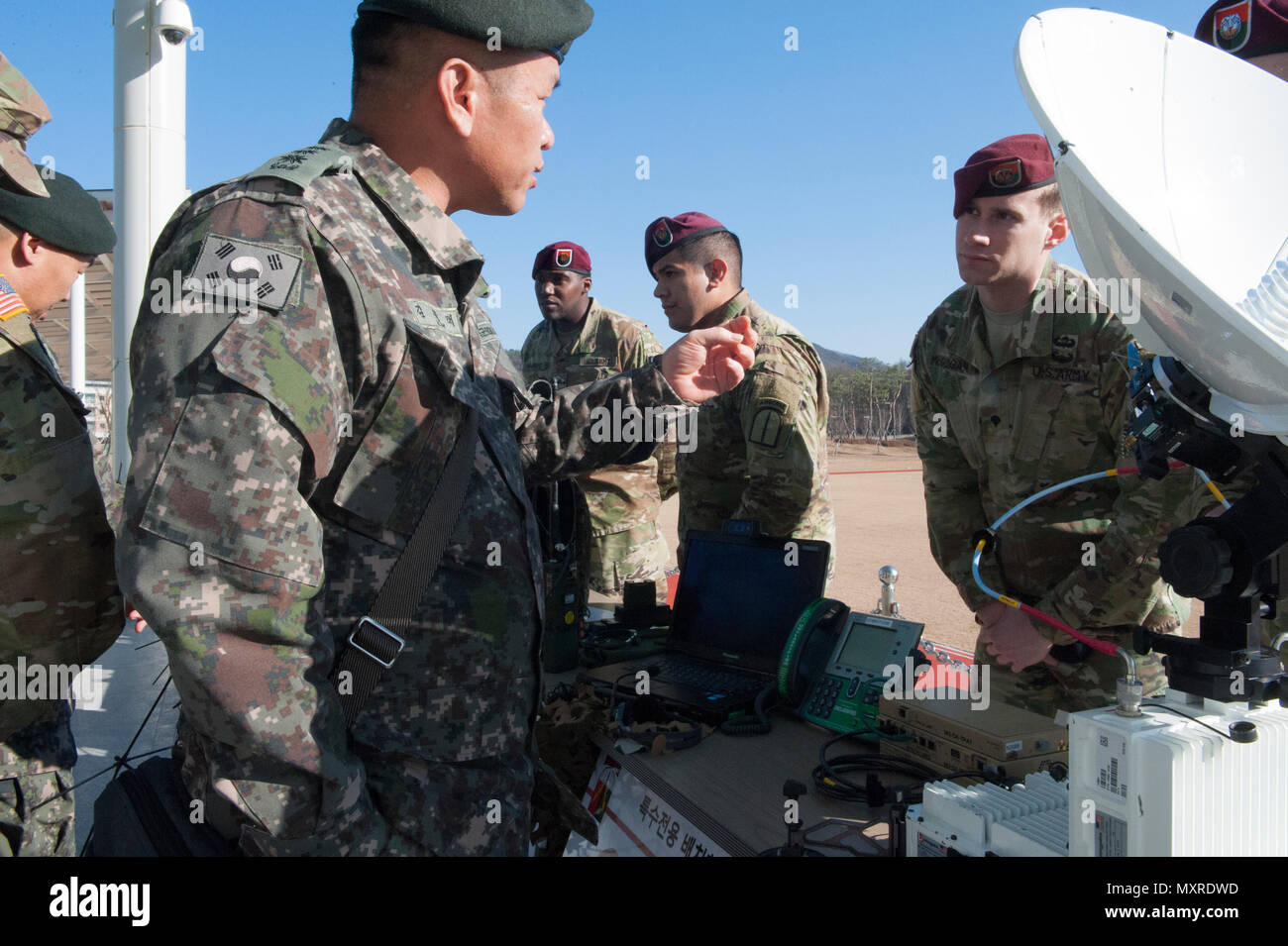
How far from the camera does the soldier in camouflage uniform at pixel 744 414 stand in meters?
3.43

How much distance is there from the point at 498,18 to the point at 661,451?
3976 millimetres

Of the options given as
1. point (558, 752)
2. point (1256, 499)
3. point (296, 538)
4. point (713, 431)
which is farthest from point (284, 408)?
point (713, 431)

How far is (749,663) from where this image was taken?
2.59 metres

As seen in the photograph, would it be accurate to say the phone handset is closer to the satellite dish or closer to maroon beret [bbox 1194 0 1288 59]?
the satellite dish

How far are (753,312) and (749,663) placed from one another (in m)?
1.93

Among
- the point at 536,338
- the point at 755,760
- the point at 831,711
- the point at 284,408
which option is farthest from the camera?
the point at 536,338

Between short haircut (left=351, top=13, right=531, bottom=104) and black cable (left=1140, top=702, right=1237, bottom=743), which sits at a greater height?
short haircut (left=351, top=13, right=531, bottom=104)

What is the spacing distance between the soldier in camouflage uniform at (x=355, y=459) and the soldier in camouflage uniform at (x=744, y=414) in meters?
1.87

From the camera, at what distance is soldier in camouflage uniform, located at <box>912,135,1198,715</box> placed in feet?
8.75

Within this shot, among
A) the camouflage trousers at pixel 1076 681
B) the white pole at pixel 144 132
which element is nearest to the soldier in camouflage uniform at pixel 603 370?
the camouflage trousers at pixel 1076 681

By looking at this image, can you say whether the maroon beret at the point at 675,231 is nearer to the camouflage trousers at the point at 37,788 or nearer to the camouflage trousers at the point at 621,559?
the camouflage trousers at the point at 621,559

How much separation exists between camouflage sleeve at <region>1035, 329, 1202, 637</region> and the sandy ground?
4.45 metres

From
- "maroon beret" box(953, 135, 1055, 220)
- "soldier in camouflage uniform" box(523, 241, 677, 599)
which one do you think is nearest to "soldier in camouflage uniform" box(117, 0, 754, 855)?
"maroon beret" box(953, 135, 1055, 220)
